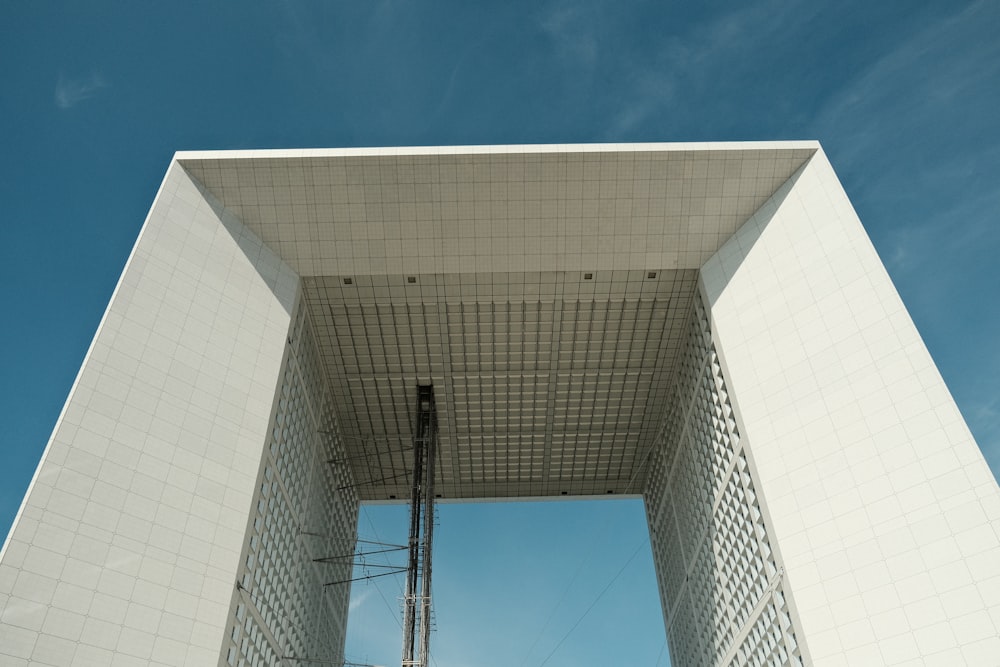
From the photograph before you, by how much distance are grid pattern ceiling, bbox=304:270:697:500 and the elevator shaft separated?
75cm

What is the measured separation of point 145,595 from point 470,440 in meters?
19.3

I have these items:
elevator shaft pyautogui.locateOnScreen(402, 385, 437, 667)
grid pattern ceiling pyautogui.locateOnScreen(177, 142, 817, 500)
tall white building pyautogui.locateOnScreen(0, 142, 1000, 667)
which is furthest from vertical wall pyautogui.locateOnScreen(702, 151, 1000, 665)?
elevator shaft pyautogui.locateOnScreen(402, 385, 437, 667)

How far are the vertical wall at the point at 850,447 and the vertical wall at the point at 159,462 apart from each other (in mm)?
14179

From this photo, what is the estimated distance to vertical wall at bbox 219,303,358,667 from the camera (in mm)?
22438

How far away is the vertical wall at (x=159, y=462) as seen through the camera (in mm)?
16984

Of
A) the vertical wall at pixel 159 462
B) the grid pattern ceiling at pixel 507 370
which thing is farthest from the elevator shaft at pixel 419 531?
the vertical wall at pixel 159 462

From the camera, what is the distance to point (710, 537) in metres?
27.9

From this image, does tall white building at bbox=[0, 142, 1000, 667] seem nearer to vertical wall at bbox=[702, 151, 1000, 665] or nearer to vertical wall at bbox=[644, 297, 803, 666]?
vertical wall at bbox=[702, 151, 1000, 665]

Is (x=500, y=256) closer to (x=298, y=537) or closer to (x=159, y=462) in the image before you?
(x=298, y=537)

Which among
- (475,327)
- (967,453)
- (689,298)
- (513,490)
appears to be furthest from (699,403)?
(513,490)

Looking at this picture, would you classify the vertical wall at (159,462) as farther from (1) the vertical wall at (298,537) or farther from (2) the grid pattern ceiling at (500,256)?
(2) the grid pattern ceiling at (500,256)

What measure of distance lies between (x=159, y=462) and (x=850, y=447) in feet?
56.4

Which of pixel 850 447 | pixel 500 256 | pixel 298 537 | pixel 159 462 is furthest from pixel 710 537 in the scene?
pixel 159 462

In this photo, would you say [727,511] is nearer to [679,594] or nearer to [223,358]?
[679,594]
